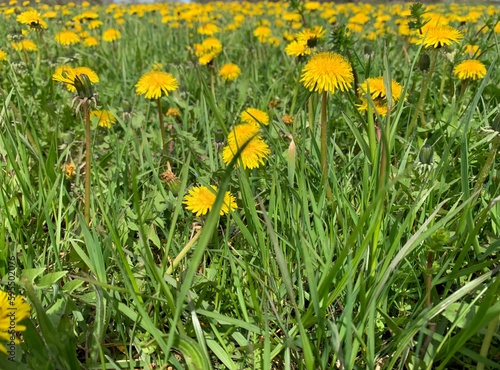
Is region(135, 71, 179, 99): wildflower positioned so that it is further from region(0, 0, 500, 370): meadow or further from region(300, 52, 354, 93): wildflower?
region(300, 52, 354, 93): wildflower

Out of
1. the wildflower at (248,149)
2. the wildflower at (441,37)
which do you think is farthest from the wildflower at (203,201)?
the wildflower at (441,37)

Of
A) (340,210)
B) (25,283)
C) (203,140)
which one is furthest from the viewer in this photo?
(203,140)

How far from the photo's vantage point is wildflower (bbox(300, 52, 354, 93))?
1.04 meters

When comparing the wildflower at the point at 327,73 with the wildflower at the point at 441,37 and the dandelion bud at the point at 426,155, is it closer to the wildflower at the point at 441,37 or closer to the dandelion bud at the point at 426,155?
the dandelion bud at the point at 426,155

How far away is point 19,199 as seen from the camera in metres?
1.18

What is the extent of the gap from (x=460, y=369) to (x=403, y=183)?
46 cm

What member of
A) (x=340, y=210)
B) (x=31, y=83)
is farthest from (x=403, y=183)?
(x=31, y=83)

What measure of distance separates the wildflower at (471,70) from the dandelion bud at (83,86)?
1262 millimetres

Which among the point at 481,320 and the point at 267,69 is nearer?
the point at 481,320

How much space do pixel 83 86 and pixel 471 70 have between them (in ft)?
4.31

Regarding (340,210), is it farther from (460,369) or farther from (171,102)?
(171,102)

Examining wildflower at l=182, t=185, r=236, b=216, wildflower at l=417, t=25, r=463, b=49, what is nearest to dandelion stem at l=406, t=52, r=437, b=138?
wildflower at l=417, t=25, r=463, b=49

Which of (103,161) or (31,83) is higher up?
(31,83)

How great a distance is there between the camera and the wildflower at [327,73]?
104 centimetres
